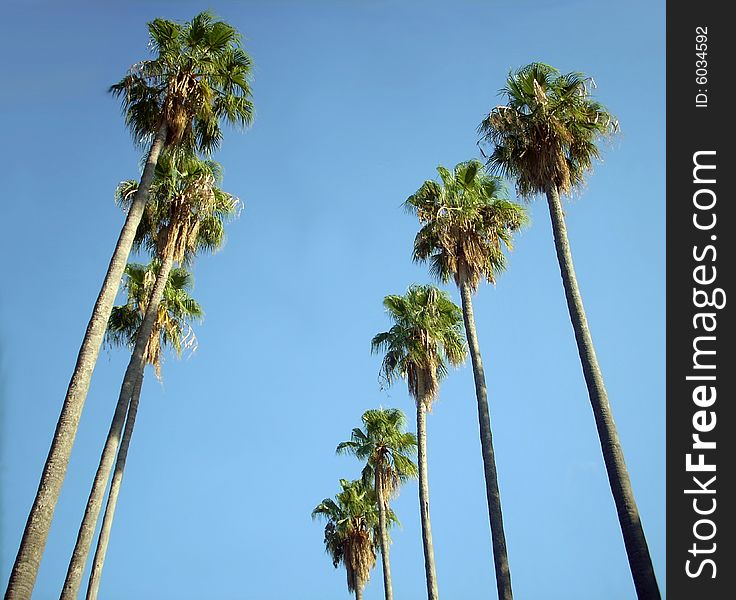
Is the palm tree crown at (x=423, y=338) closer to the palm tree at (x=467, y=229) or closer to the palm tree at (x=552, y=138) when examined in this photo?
the palm tree at (x=467, y=229)

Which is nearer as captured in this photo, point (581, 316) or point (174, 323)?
point (581, 316)

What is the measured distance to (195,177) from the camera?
22438 millimetres

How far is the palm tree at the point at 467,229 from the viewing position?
77.7 ft

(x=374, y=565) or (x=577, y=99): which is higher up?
(x=577, y=99)

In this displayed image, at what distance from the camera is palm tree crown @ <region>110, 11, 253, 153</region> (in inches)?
741

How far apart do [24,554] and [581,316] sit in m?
12.5

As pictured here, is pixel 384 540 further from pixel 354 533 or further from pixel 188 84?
pixel 188 84

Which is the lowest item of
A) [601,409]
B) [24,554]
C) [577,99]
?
[24,554]

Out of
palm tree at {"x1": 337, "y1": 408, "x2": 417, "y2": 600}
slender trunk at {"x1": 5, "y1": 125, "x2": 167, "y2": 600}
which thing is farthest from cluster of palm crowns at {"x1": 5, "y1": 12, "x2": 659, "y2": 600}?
palm tree at {"x1": 337, "y1": 408, "x2": 417, "y2": 600}

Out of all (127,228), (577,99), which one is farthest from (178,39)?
(577,99)
